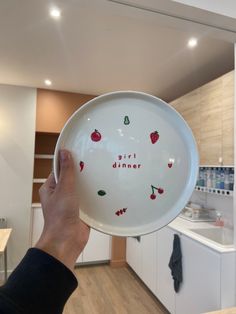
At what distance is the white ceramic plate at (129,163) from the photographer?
0.58 metres

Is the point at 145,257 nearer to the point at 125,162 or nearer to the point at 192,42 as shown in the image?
the point at 192,42

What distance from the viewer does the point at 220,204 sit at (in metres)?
2.39

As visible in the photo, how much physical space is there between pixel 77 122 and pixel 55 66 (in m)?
1.97

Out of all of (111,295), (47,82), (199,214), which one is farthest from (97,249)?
(47,82)

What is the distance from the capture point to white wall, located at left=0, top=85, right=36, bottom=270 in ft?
9.47

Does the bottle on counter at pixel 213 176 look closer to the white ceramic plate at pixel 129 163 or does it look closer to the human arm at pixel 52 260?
the white ceramic plate at pixel 129 163

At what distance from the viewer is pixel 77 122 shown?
1.95 ft

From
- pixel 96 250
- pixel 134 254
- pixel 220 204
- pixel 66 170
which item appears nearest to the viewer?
pixel 66 170

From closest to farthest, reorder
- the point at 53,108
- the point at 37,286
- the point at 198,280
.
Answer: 1. the point at 37,286
2. the point at 198,280
3. the point at 53,108

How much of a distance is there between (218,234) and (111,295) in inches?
50.2

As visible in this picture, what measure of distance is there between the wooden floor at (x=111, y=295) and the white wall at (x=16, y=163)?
35.8 inches

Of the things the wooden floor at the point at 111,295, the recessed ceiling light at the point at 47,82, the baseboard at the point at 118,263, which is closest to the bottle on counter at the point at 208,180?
the wooden floor at the point at 111,295

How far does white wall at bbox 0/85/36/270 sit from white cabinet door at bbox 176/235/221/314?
1.98 metres

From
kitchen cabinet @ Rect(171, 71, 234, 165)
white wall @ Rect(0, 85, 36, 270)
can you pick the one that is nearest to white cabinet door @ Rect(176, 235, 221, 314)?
kitchen cabinet @ Rect(171, 71, 234, 165)
